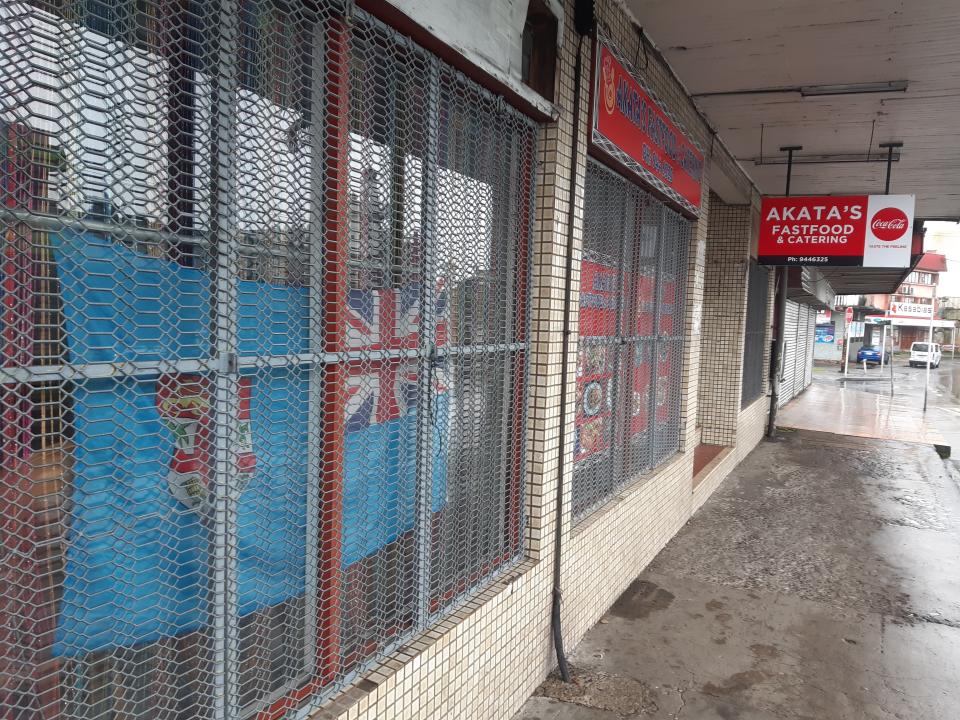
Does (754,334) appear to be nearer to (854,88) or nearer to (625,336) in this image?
(854,88)

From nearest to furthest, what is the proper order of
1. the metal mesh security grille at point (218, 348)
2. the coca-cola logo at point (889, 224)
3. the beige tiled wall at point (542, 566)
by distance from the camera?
1. the metal mesh security grille at point (218, 348)
2. the beige tiled wall at point (542, 566)
3. the coca-cola logo at point (889, 224)

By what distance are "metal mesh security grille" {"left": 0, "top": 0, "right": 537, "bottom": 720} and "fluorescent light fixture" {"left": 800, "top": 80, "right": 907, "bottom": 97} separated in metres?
4.24

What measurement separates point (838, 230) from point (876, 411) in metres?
11.9

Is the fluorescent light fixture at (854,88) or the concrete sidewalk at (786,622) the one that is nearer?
the concrete sidewalk at (786,622)

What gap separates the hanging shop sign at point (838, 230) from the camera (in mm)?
7059

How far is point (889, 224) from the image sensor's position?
7117mm

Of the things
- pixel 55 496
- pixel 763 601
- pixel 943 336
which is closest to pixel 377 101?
pixel 55 496

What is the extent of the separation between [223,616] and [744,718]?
2.92 m

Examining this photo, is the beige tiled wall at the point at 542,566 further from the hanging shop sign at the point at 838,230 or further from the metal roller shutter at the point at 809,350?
the metal roller shutter at the point at 809,350

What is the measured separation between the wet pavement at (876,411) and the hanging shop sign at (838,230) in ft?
22.4

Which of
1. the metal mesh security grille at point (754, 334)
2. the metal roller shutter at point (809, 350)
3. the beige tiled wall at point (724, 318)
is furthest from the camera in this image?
the metal roller shutter at point (809, 350)

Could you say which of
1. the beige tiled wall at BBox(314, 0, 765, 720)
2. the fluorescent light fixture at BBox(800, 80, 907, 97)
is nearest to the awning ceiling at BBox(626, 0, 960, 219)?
the fluorescent light fixture at BBox(800, 80, 907, 97)

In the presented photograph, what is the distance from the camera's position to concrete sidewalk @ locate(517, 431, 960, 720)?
363cm

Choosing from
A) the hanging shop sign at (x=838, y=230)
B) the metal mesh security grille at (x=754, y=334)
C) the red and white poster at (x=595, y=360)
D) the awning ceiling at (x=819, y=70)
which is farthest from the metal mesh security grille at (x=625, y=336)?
the metal mesh security grille at (x=754, y=334)
